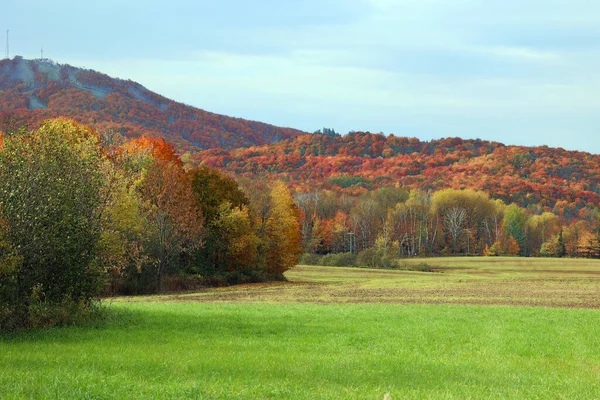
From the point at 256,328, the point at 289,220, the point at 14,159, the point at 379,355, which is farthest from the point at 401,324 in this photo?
the point at 289,220

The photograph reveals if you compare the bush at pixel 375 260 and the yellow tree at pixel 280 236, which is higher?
the yellow tree at pixel 280 236

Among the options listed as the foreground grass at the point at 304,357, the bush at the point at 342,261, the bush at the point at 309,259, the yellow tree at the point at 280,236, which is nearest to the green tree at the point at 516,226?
the bush at the point at 342,261

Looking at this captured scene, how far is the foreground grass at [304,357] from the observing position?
528 inches

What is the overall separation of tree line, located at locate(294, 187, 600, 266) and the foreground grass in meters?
108

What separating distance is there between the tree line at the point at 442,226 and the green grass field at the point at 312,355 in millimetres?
105784

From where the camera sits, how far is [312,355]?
19.4 meters

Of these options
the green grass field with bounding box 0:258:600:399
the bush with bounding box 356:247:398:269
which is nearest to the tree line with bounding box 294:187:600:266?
the bush with bounding box 356:247:398:269

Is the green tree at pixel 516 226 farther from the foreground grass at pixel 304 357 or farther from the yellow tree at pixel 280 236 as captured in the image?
the foreground grass at pixel 304 357

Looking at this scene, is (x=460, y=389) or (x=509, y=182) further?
(x=509, y=182)

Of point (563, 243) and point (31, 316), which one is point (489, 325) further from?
point (563, 243)

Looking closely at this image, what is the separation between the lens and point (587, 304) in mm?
40938

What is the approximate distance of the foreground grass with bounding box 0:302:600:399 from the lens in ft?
44.0

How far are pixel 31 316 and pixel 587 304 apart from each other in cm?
3235

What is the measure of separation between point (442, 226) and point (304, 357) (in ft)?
453
